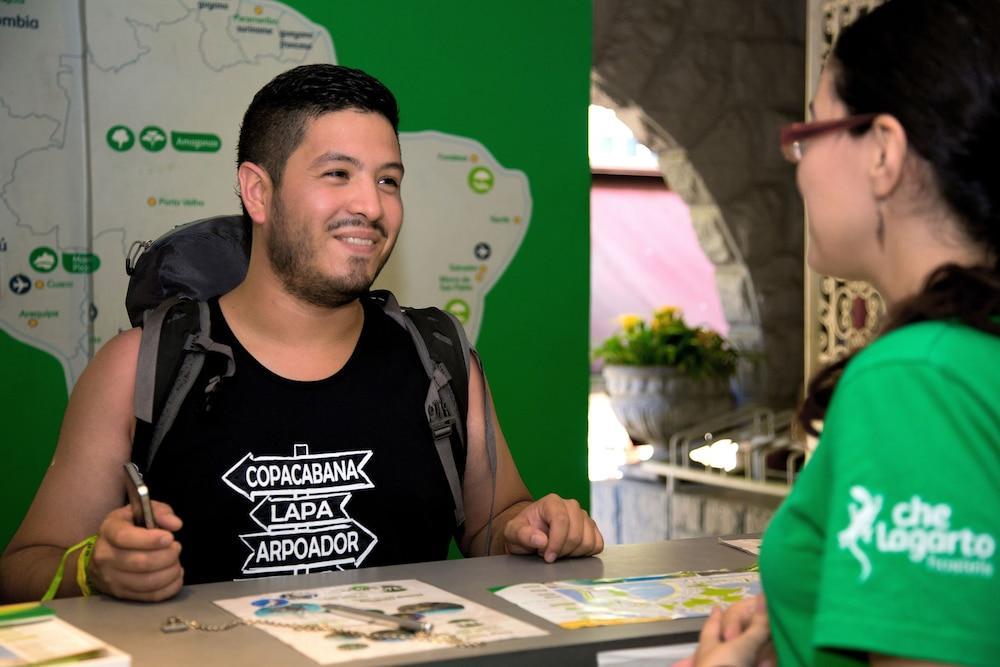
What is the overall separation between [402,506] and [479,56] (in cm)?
163

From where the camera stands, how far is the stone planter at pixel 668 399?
601 cm

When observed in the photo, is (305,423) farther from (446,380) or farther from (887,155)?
(887,155)

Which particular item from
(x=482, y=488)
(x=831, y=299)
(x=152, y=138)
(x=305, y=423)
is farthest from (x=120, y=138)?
(x=831, y=299)

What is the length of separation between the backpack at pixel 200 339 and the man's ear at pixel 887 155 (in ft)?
4.04

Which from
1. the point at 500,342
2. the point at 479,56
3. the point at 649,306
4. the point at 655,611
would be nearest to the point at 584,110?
the point at 479,56

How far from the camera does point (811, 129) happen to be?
1039mm

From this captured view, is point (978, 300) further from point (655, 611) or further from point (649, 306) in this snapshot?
point (649, 306)

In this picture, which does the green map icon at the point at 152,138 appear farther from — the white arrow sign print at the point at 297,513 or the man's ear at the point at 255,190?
the white arrow sign print at the point at 297,513

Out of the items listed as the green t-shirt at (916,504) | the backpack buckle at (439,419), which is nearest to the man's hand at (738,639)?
the green t-shirt at (916,504)

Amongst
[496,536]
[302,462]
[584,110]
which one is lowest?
[496,536]

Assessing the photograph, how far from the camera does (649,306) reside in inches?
334

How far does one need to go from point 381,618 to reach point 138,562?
1.12ft

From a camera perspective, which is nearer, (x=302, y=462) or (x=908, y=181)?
(x=908, y=181)

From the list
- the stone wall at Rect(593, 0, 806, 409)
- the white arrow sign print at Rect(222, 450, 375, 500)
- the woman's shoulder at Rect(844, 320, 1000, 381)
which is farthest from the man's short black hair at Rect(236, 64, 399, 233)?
the stone wall at Rect(593, 0, 806, 409)
